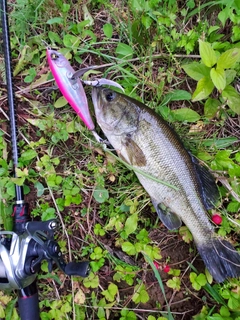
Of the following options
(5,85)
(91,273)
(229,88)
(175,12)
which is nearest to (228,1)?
(175,12)

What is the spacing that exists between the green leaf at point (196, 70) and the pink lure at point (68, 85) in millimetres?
756

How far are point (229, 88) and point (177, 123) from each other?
0.43m

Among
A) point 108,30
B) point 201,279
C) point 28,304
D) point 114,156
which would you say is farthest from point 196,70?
point 28,304

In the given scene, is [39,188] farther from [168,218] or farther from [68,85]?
[168,218]

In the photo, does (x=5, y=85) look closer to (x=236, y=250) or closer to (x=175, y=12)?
(x=175, y=12)

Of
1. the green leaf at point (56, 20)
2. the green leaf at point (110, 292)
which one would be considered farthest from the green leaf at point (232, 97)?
the green leaf at point (110, 292)

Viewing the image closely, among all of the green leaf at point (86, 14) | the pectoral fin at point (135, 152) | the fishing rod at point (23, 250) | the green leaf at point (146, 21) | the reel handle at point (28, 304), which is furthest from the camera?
the green leaf at point (86, 14)

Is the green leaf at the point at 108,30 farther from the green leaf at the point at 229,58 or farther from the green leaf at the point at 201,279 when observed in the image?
the green leaf at the point at 201,279

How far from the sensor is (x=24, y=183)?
257 centimetres

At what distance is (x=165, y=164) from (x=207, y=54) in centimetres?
80

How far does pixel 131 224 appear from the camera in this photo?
246 centimetres

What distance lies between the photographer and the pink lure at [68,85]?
7.72ft

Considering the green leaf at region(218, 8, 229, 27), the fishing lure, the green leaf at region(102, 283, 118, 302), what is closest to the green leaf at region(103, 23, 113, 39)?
the fishing lure

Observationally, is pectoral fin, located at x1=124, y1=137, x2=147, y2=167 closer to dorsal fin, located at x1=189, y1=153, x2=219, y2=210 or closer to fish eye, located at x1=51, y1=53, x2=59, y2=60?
dorsal fin, located at x1=189, y1=153, x2=219, y2=210
